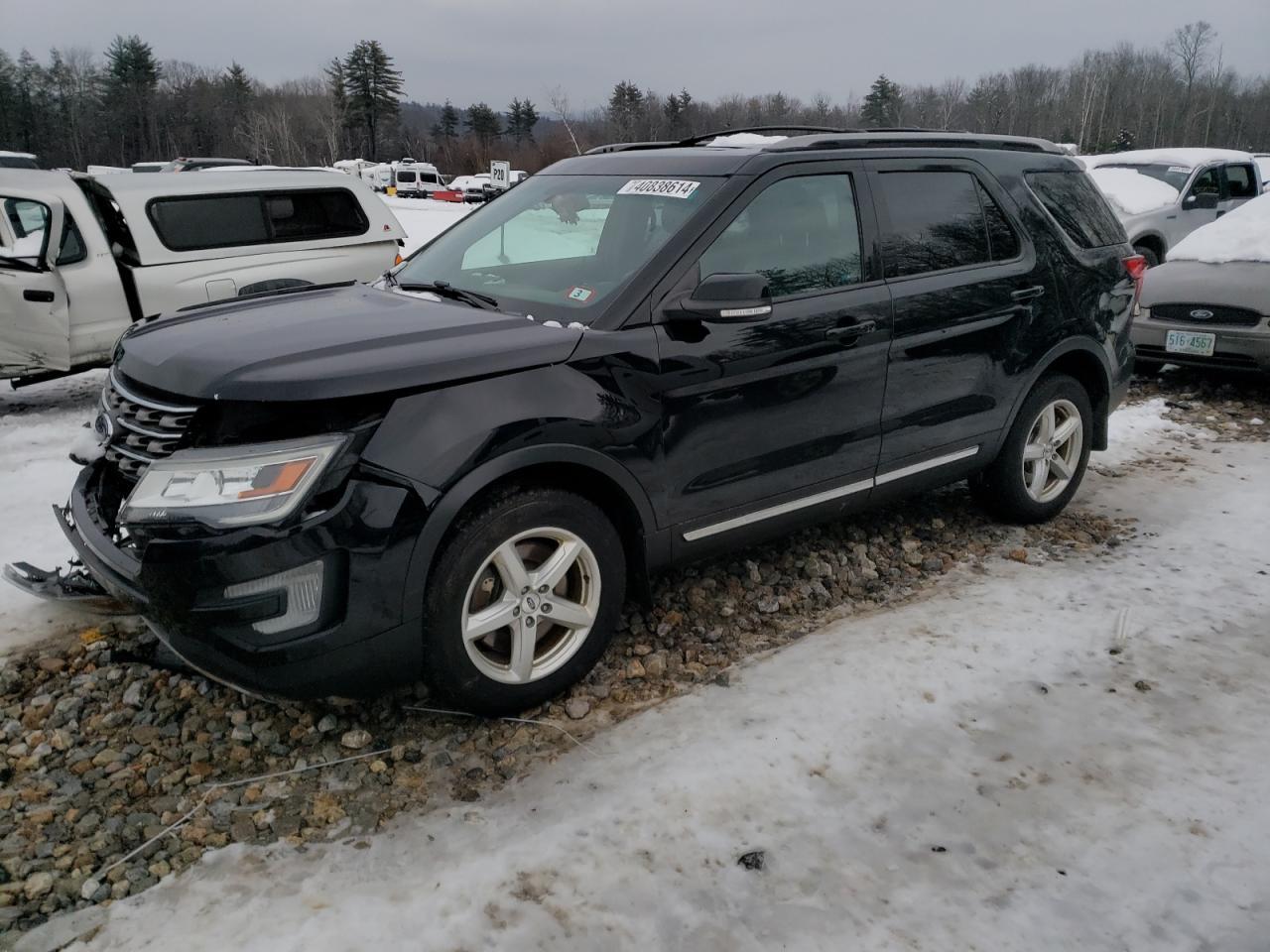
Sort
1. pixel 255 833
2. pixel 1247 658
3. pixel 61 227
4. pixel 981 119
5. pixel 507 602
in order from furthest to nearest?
pixel 981 119 < pixel 61 227 < pixel 1247 658 < pixel 507 602 < pixel 255 833

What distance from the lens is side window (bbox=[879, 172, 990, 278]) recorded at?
13.2 ft

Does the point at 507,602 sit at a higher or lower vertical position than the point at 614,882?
higher

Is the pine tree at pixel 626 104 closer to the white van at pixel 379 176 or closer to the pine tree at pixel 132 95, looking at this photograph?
→ the white van at pixel 379 176

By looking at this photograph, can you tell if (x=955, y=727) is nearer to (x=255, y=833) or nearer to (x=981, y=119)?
(x=255, y=833)

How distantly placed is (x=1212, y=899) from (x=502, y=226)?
141 inches

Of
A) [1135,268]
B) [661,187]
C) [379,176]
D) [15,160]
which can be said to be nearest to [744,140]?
[661,187]

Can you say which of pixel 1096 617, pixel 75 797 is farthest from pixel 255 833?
pixel 1096 617

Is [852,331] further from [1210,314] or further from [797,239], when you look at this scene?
[1210,314]

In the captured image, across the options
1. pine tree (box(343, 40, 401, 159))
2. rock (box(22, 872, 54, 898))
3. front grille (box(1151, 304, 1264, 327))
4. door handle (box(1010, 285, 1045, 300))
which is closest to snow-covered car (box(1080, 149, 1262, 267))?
front grille (box(1151, 304, 1264, 327))

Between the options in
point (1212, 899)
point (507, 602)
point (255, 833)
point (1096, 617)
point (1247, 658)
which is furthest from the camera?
point (1096, 617)

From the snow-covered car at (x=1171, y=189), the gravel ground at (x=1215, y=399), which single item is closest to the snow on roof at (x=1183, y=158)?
the snow-covered car at (x=1171, y=189)

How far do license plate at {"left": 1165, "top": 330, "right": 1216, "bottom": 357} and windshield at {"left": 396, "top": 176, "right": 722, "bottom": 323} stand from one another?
19.9 feet

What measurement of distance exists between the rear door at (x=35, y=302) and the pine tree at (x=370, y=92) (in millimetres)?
92324

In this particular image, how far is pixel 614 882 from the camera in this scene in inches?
97.5
